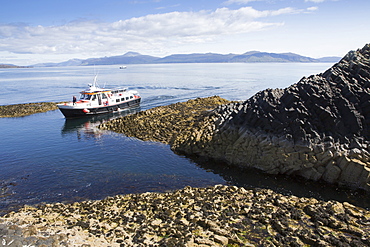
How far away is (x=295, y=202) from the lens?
17.5 metres

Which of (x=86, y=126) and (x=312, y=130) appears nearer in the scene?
(x=312, y=130)

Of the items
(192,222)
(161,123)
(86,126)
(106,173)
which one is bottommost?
(106,173)

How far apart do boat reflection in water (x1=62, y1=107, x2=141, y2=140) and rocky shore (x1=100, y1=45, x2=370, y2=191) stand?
16.0 metres

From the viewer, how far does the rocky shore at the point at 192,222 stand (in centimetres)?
1325

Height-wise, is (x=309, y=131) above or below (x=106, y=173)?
above

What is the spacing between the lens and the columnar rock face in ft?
68.2

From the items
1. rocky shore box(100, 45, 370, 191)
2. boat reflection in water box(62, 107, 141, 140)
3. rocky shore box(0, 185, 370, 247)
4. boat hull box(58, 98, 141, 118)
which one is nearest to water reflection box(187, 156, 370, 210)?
rocky shore box(100, 45, 370, 191)

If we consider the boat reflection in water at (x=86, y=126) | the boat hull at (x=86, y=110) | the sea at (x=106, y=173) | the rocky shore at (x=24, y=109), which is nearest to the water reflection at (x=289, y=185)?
the sea at (x=106, y=173)

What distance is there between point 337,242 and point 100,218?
12116 millimetres

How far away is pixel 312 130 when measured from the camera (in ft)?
73.2

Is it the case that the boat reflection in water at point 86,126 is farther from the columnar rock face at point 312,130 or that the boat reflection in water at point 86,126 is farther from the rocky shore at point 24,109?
the columnar rock face at point 312,130

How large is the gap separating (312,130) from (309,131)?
24cm

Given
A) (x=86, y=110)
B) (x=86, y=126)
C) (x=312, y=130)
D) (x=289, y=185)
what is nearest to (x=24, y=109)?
(x=86, y=110)

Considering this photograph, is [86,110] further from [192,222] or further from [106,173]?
[192,222]
